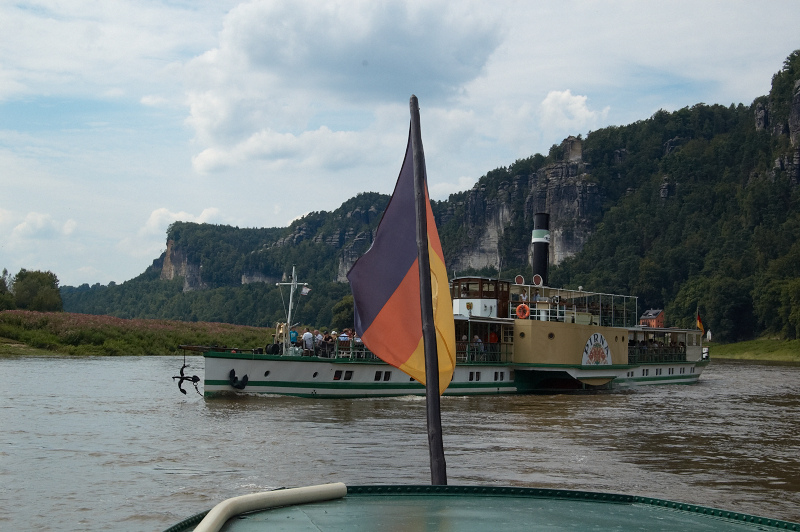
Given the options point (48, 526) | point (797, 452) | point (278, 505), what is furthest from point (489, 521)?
point (797, 452)

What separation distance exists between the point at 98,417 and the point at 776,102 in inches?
6659

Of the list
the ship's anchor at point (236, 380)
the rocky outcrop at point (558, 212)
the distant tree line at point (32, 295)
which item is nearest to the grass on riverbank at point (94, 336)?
the distant tree line at point (32, 295)

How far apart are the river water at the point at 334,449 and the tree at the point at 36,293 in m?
42.5

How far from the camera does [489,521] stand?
4156 mm

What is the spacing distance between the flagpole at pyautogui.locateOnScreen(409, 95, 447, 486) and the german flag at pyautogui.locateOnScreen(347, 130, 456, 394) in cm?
15

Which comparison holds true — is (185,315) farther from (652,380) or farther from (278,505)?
(278,505)

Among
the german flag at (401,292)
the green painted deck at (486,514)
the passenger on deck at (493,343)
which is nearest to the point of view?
the green painted deck at (486,514)

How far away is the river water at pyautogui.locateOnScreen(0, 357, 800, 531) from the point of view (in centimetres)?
1114

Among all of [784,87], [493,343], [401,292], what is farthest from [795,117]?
[401,292]

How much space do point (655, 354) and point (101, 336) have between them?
111ft

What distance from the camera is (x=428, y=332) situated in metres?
5.73

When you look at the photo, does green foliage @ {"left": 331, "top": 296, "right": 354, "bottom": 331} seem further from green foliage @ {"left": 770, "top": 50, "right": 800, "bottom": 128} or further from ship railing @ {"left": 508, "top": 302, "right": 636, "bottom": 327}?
green foliage @ {"left": 770, "top": 50, "right": 800, "bottom": 128}

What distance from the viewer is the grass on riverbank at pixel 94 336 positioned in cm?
4706

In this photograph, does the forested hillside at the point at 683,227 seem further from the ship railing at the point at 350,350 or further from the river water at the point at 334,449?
the river water at the point at 334,449
